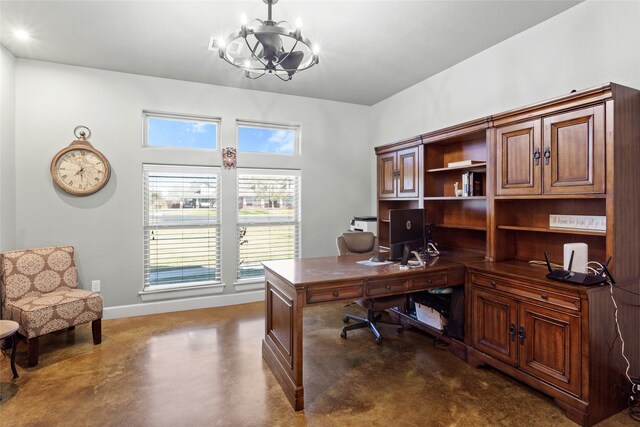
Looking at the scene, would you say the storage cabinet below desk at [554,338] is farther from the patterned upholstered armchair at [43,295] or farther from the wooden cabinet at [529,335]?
the patterned upholstered armchair at [43,295]

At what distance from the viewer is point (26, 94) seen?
11.4ft

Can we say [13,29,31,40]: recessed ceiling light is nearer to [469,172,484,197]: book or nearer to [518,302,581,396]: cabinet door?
[469,172,484,197]: book

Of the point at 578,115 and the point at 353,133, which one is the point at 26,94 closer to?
the point at 353,133

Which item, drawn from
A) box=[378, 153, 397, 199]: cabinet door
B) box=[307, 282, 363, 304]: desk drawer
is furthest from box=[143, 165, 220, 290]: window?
box=[307, 282, 363, 304]: desk drawer

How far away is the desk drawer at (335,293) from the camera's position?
2256 mm

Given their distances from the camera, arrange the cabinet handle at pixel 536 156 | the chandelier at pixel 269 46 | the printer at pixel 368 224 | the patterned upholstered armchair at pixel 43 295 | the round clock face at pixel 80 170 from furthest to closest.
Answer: the printer at pixel 368 224 → the round clock face at pixel 80 170 → the patterned upholstered armchair at pixel 43 295 → the cabinet handle at pixel 536 156 → the chandelier at pixel 269 46

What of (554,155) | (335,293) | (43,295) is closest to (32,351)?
(43,295)

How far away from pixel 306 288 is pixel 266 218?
255 cm


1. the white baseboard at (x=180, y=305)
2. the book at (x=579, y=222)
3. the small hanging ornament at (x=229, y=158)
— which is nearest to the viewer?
the book at (x=579, y=222)

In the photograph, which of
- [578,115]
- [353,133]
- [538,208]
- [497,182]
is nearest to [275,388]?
[497,182]

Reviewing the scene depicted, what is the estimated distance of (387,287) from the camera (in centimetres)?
252

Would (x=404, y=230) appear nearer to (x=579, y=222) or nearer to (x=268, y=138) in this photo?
(x=579, y=222)

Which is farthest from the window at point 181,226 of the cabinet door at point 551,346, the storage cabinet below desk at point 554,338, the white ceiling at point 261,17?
the cabinet door at point 551,346

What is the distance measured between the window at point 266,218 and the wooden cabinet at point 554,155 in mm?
2783
